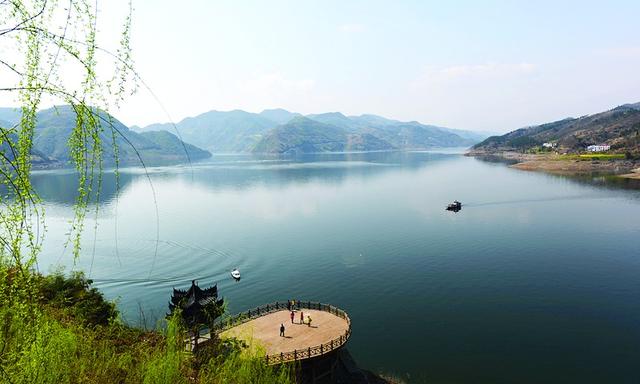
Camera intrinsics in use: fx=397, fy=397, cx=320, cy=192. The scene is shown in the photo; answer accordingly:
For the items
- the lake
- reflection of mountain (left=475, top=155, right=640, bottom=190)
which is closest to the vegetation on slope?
the lake

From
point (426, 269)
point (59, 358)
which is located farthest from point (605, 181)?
point (59, 358)

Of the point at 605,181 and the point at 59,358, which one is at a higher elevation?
the point at 59,358

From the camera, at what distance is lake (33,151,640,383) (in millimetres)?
45156

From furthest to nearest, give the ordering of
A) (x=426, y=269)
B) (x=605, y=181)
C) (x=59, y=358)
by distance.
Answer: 1. (x=605, y=181)
2. (x=426, y=269)
3. (x=59, y=358)

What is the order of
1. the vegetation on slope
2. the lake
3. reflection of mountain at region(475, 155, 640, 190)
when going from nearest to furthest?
1. the vegetation on slope
2. the lake
3. reflection of mountain at region(475, 155, 640, 190)

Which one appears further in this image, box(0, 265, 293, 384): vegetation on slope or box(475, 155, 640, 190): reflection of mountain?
box(475, 155, 640, 190): reflection of mountain

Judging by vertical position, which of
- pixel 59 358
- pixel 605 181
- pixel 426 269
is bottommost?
pixel 426 269

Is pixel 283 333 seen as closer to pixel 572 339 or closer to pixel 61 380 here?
pixel 61 380

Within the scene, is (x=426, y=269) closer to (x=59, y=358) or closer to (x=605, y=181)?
(x=59, y=358)

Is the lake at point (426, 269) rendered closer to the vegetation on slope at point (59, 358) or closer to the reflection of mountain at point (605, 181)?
the vegetation on slope at point (59, 358)

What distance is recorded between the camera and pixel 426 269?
70938mm

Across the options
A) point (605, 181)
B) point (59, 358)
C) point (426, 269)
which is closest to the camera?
point (59, 358)

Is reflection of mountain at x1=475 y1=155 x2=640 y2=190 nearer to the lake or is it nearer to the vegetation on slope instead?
the lake

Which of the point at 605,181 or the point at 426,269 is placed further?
the point at 605,181
